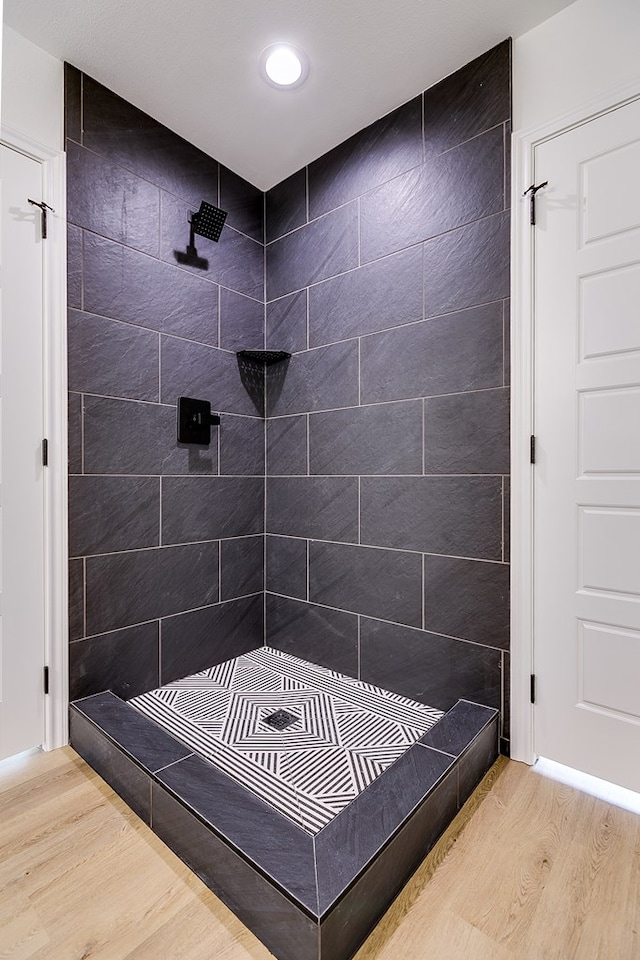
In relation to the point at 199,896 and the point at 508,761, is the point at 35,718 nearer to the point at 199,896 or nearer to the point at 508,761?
the point at 199,896

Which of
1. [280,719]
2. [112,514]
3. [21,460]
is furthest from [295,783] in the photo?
[21,460]

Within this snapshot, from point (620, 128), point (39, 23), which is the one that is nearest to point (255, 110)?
point (39, 23)

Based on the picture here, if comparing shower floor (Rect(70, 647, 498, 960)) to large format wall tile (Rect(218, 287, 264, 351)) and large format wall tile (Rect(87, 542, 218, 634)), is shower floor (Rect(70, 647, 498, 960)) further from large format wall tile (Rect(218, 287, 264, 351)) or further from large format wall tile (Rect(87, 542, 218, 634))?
large format wall tile (Rect(218, 287, 264, 351))

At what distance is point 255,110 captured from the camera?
86.5 inches

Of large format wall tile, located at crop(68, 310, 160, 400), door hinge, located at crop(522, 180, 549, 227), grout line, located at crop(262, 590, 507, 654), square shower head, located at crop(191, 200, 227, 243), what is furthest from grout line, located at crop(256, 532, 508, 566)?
square shower head, located at crop(191, 200, 227, 243)

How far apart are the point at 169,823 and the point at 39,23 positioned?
2677 mm

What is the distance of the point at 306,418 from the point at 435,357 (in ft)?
2.43

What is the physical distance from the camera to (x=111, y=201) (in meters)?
2.09

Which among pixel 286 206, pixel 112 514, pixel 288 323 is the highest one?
pixel 286 206

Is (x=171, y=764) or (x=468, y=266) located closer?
(x=171, y=764)

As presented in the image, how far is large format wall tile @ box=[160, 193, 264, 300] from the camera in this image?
229cm

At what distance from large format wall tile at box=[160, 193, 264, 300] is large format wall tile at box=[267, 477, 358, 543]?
104 cm

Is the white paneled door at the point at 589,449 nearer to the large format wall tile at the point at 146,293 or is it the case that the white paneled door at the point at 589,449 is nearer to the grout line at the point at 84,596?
the large format wall tile at the point at 146,293

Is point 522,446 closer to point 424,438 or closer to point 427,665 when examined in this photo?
point 424,438
